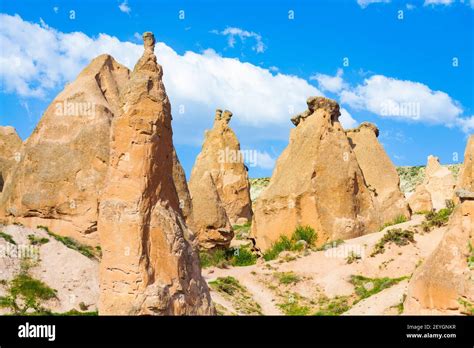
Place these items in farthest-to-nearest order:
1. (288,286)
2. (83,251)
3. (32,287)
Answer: (288,286) → (83,251) → (32,287)

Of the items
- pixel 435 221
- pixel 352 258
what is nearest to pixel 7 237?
pixel 352 258

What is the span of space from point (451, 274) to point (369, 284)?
20.1 ft

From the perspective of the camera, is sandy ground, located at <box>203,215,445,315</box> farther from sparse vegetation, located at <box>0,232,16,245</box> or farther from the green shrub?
sparse vegetation, located at <box>0,232,16,245</box>

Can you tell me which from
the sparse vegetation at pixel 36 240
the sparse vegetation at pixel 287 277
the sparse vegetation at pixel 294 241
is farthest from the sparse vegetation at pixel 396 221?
the sparse vegetation at pixel 36 240

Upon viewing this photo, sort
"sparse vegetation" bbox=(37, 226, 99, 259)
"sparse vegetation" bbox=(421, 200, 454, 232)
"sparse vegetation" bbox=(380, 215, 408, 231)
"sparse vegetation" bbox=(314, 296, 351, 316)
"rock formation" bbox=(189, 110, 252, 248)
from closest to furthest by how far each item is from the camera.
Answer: "sparse vegetation" bbox=(314, 296, 351, 316) < "sparse vegetation" bbox=(37, 226, 99, 259) < "sparse vegetation" bbox=(421, 200, 454, 232) < "sparse vegetation" bbox=(380, 215, 408, 231) < "rock formation" bbox=(189, 110, 252, 248)

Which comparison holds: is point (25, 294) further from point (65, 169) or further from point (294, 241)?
point (294, 241)

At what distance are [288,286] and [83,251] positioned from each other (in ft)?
18.7

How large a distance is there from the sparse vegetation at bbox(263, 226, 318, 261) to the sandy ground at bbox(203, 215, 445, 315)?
135cm

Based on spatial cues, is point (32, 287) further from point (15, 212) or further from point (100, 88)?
point (100, 88)

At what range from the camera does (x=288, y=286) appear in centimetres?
1912

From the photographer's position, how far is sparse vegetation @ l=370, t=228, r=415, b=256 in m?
19.3

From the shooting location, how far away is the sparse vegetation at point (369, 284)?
16875 mm

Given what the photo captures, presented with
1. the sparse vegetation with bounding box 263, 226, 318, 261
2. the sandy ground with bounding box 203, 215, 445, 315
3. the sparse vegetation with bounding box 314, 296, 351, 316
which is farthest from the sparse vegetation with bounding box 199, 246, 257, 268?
the sparse vegetation with bounding box 314, 296, 351, 316
